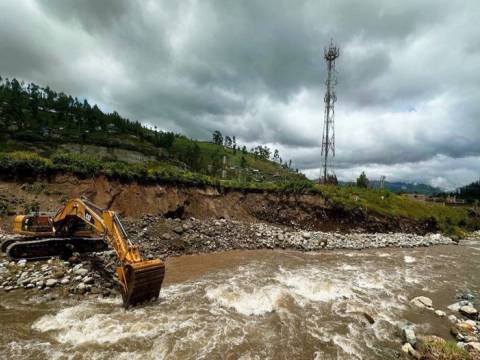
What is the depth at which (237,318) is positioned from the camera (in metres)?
8.47

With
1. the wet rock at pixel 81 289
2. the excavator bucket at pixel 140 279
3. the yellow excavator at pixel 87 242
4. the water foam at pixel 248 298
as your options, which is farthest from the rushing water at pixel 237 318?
the yellow excavator at pixel 87 242

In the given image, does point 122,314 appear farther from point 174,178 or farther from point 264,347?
point 174,178

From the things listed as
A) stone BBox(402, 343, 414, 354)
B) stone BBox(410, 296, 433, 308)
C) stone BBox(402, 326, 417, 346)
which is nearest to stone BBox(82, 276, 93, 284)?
stone BBox(402, 343, 414, 354)

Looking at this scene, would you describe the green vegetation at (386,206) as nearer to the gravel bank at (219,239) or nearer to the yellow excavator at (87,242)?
the gravel bank at (219,239)

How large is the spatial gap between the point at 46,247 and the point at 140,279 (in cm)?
657

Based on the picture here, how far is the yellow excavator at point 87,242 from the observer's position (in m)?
7.71

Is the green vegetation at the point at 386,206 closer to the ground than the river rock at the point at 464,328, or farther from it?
farther from it

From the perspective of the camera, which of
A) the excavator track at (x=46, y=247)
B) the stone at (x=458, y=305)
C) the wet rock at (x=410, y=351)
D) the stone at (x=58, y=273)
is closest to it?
the wet rock at (x=410, y=351)

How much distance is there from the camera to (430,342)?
7188 millimetres

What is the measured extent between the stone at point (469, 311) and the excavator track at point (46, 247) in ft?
52.1

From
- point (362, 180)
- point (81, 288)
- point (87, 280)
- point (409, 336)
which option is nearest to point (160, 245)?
point (87, 280)

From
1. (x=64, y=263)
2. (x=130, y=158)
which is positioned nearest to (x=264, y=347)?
(x=64, y=263)

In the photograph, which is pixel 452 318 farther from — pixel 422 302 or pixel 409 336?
pixel 409 336

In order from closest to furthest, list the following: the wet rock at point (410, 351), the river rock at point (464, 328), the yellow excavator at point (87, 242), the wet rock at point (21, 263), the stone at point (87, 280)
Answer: the wet rock at point (410, 351), the yellow excavator at point (87, 242), the river rock at point (464, 328), the stone at point (87, 280), the wet rock at point (21, 263)
